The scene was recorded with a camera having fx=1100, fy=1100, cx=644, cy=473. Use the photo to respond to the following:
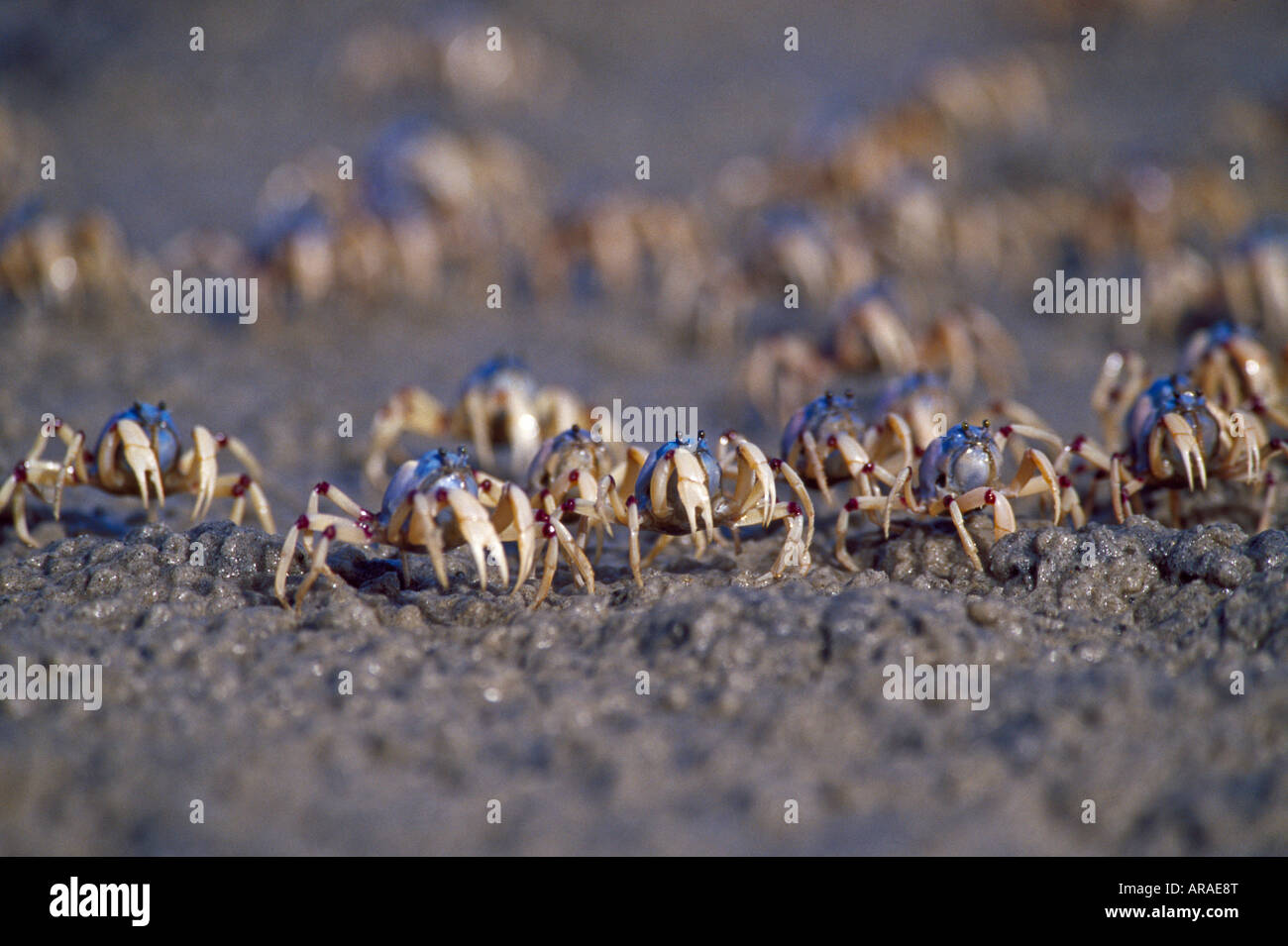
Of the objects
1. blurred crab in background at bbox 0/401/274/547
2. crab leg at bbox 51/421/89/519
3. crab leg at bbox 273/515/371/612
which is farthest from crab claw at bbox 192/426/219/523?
crab leg at bbox 273/515/371/612

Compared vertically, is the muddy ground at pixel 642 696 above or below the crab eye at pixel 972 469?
below

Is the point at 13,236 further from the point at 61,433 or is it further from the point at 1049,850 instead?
the point at 1049,850

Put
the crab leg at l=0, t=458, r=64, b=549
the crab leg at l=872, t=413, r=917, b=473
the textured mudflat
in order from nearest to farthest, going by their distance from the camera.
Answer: the textured mudflat
the crab leg at l=0, t=458, r=64, b=549
the crab leg at l=872, t=413, r=917, b=473

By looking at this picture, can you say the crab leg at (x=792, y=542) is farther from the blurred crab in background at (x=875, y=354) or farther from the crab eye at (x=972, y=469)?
the blurred crab in background at (x=875, y=354)

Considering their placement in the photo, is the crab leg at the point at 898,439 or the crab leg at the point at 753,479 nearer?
the crab leg at the point at 753,479
